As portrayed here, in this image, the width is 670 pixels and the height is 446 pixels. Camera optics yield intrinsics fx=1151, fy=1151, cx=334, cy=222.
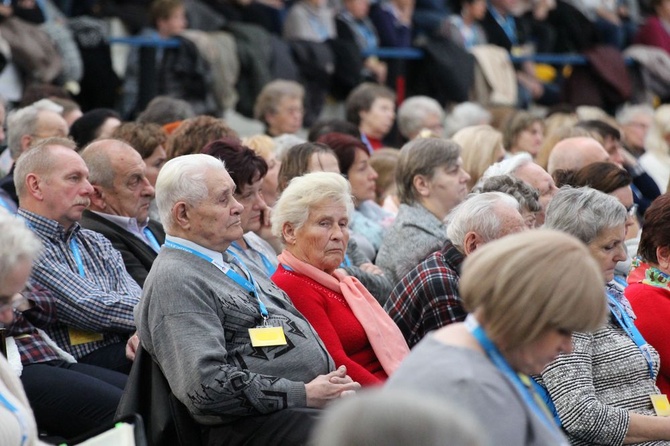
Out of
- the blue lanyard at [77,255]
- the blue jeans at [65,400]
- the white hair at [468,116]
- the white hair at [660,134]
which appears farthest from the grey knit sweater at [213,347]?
the white hair at [660,134]

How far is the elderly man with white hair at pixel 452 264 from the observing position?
4055 mm

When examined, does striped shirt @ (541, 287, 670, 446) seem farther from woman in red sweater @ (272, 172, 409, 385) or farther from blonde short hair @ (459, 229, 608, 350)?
blonde short hair @ (459, 229, 608, 350)

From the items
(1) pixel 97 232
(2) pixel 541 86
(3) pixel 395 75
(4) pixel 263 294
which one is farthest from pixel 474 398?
(2) pixel 541 86

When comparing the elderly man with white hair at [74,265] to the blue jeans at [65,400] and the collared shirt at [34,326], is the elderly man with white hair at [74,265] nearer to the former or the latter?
the collared shirt at [34,326]

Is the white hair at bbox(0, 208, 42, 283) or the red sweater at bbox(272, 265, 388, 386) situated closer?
the white hair at bbox(0, 208, 42, 283)

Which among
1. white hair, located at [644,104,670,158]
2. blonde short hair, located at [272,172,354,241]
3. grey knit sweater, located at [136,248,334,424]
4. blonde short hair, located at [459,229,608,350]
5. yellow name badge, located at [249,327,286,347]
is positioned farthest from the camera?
white hair, located at [644,104,670,158]

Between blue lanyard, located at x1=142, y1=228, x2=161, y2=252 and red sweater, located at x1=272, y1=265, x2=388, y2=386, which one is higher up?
red sweater, located at x1=272, y1=265, x2=388, y2=386

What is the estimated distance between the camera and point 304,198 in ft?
13.6

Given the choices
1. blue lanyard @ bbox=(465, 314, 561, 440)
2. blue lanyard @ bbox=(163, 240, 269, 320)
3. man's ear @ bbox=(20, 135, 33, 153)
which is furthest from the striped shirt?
man's ear @ bbox=(20, 135, 33, 153)

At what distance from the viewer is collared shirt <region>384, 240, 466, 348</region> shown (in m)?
4.05

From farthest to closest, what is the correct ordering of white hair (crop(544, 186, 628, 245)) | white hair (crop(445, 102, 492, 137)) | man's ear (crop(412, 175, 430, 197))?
1. white hair (crop(445, 102, 492, 137))
2. man's ear (crop(412, 175, 430, 197))
3. white hair (crop(544, 186, 628, 245))

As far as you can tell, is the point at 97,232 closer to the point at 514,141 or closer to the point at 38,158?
the point at 38,158

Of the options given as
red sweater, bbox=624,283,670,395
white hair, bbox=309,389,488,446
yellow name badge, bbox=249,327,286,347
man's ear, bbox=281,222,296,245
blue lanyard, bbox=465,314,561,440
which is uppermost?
white hair, bbox=309,389,488,446

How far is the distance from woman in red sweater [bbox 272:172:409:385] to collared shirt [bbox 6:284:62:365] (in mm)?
806
